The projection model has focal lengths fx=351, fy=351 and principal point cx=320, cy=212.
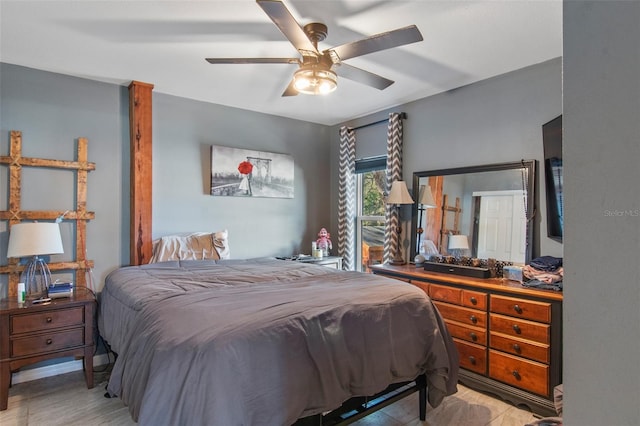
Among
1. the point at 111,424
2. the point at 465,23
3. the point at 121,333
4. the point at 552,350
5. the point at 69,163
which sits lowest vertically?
the point at 111,424

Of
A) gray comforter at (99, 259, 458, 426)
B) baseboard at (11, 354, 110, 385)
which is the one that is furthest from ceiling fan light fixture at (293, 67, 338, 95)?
baseboard at (11, 354, 110, 385)

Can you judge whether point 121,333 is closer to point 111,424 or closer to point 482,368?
point 111,424

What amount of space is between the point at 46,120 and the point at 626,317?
382 centimetres

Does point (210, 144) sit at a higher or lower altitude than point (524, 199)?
higher

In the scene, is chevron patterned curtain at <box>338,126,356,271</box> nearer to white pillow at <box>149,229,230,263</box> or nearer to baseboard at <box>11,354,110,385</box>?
white pillow at <box>149,229,230,263</box>

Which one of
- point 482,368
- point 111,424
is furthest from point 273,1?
point 482,368

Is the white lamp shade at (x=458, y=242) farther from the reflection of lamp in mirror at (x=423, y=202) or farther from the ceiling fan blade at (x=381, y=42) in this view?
the ceiling fan blade at (x=381, y=42)

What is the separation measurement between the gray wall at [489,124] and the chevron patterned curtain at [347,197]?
0.64 m

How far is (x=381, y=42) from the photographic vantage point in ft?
6.46

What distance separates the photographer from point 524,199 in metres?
2.92

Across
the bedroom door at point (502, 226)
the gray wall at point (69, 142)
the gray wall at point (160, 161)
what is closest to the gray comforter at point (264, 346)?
the gray wall at point (69, 142)

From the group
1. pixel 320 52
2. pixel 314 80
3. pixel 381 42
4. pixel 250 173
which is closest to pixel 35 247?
pixel 250 173

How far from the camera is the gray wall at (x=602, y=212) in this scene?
56cm

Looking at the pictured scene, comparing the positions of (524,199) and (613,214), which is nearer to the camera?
(613,214)
